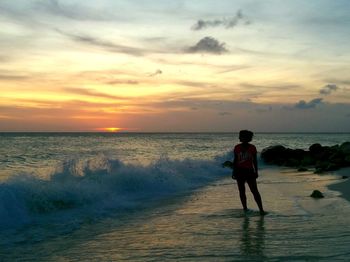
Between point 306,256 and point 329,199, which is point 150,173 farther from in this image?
point 306,256

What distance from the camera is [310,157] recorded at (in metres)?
31.4

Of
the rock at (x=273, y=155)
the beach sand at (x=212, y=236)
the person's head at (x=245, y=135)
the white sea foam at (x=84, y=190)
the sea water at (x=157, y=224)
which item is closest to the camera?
the beach sand at (x=212, y=236)

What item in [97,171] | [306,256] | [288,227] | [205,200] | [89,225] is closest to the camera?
[306,256]

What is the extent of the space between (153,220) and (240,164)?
251 cm

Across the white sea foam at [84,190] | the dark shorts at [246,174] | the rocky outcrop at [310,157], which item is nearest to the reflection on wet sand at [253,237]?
the dark shorts at [246,174]

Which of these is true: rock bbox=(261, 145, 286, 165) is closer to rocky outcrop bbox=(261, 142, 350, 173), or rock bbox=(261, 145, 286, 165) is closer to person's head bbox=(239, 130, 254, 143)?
rocky outcrop bbox=(261, 142, 350, 173)

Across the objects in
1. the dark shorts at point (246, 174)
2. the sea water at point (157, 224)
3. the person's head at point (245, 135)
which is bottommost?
the sea water at point (157, 224)

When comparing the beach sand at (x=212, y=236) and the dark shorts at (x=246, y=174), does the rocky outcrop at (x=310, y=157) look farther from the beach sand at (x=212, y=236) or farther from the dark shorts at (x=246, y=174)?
the beach sand at (x=212, y=236)

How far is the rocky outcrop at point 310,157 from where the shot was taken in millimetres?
26633

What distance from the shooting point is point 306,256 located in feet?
19.9

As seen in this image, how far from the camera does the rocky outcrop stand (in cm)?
2663

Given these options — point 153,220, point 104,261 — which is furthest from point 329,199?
point 104,261

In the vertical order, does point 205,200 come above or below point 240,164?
below

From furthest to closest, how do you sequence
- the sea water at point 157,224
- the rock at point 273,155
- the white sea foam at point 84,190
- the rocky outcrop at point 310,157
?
1. the rock at point 273,155
2. the rocky outcrop at point 310,157
3. the white sea foam at point 84,190
4. the sea water at point 157,224
